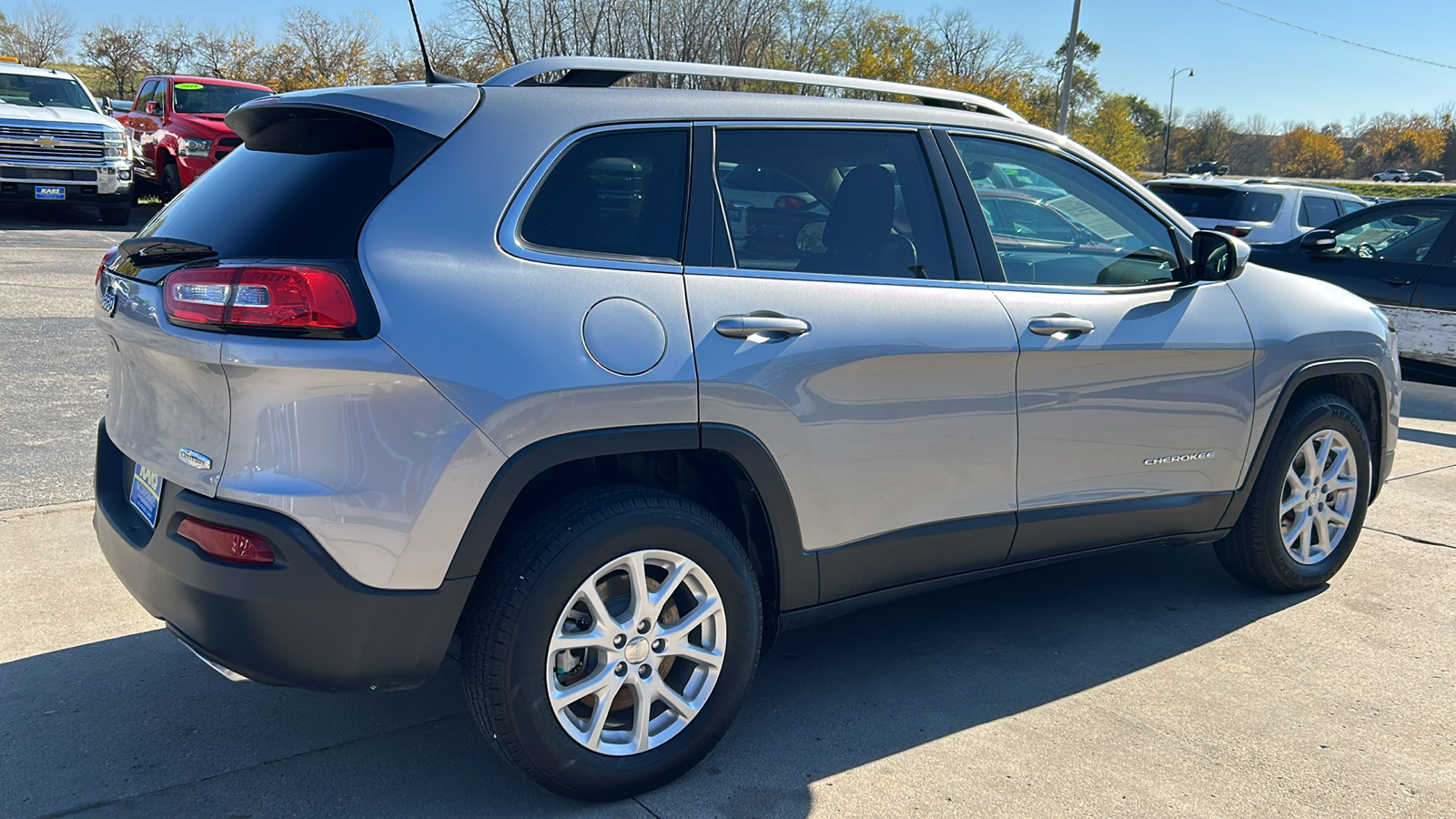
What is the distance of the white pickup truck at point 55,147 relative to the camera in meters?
15.2

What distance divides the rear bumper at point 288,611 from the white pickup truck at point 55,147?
1524 centimetres

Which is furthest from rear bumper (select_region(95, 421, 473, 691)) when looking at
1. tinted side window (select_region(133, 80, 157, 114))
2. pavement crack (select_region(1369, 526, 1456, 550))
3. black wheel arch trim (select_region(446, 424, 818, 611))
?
tinted side window (select_region(133, 80, 157, 114))

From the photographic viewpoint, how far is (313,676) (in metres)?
2.55

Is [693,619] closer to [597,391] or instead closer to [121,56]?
[597,391]

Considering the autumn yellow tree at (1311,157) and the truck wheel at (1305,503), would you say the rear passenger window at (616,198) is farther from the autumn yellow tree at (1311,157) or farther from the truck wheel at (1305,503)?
the autumn yellow tree at (1311,157)

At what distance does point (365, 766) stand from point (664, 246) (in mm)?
1577

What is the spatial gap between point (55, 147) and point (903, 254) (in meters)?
15.7

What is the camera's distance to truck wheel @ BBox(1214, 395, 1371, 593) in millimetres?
4293

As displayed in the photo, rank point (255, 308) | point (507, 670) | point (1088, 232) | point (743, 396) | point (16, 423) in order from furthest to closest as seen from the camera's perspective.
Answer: point (16, 423) → point (1088, 232) → point (743, 396) → point (507, 670) → point (255, 308)

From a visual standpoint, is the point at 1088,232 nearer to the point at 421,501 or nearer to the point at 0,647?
the point at 421,501

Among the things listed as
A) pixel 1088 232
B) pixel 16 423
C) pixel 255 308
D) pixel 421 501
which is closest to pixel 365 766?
pixel 421 501

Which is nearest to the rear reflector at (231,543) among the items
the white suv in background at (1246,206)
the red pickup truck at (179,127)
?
the white suv in background at (1246,206)

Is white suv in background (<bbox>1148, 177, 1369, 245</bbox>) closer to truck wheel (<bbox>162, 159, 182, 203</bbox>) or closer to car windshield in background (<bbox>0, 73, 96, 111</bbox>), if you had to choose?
truck wheel (<bbox>162, 159, 182, 203</bbox>)

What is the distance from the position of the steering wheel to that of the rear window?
142 centimetres
